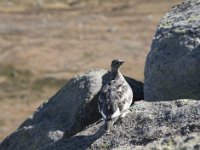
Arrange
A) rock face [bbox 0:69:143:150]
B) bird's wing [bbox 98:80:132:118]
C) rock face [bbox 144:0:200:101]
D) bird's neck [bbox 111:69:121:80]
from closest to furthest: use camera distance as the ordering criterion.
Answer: bird's wing [bbox 98:80:132:118] < rock face [bbox 144:0:200:101] < bird's neck [bbox 111:69:121:80] < rock face [bbox 0:69:143:150]

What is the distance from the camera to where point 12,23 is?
189 ft

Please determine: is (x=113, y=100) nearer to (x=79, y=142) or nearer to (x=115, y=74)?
(x=79, y=142)

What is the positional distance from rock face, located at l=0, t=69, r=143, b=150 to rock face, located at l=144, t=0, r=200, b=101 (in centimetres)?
83

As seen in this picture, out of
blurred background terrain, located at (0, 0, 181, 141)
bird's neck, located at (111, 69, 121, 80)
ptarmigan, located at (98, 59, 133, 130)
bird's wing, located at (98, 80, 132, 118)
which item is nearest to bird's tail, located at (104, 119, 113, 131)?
ptarmigan, located at (98, 59, 133, 130)

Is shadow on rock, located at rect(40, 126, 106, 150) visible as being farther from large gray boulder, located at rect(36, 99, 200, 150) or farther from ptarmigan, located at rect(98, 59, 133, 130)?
ptarmigan, located at rect(98, 59, 133, 130)

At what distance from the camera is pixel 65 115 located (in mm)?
11703

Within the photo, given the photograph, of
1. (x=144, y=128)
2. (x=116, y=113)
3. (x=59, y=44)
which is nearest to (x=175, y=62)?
(x=116, y=113)

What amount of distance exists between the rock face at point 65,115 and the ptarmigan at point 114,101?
3.43 feet

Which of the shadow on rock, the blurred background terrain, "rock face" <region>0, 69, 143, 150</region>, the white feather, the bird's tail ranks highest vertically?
the white feather

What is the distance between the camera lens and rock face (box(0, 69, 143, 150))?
1095 centimetres

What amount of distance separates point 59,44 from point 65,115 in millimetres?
35089

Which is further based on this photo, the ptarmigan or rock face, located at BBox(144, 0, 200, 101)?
rock face, located at BBox(144, 0, 200, 101)

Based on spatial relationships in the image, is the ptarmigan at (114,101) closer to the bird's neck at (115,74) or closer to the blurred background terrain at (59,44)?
the bird's neck at (115,74)

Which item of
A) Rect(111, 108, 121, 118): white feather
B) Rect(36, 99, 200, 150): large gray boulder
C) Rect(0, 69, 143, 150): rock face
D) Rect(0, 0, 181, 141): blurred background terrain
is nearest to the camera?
Rect(36, 99, 200, 150): large gray boulder
